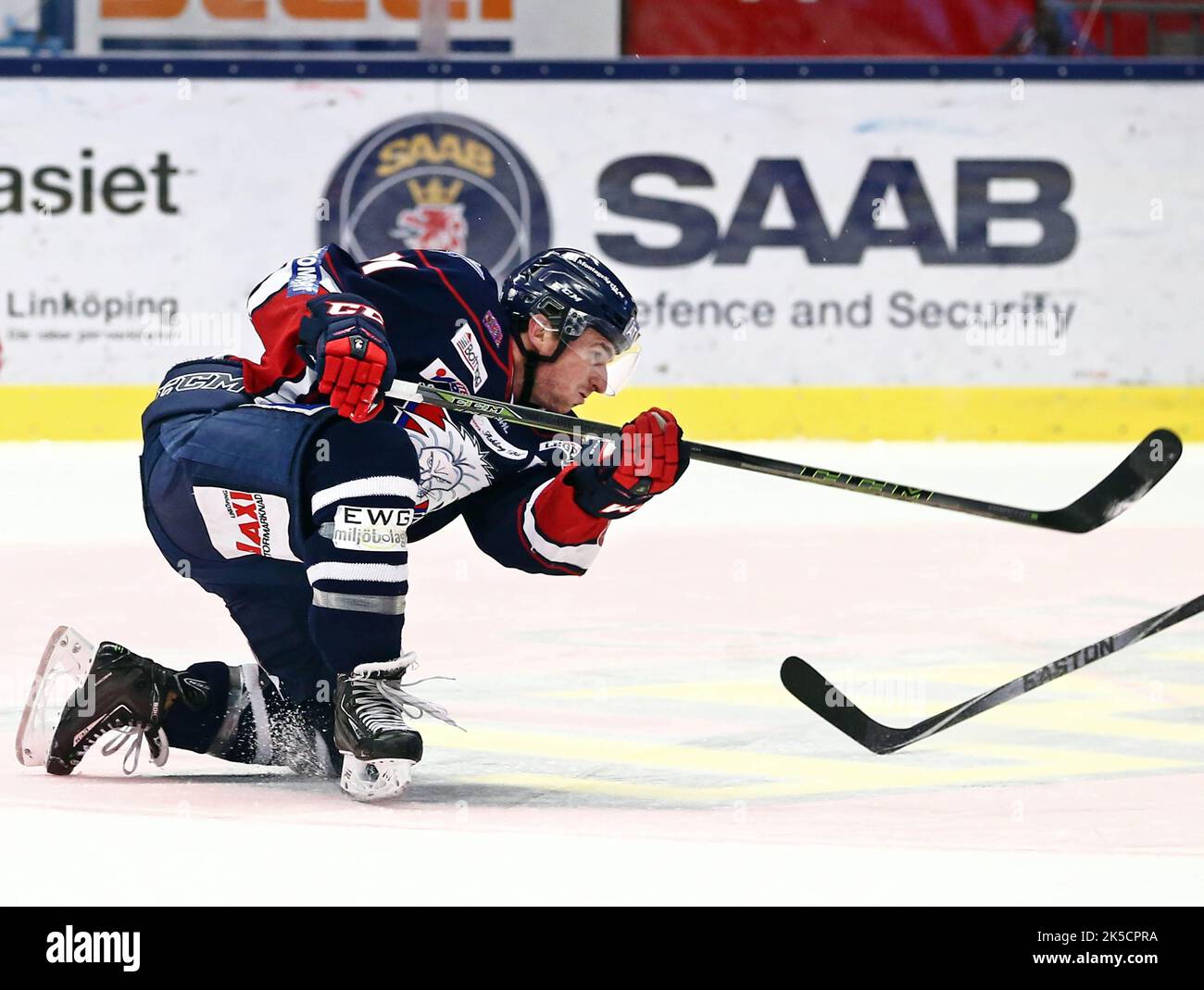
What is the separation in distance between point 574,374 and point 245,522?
2.12 feet

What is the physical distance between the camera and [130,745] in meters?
3.79

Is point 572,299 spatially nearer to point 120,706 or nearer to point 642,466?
point 642,466

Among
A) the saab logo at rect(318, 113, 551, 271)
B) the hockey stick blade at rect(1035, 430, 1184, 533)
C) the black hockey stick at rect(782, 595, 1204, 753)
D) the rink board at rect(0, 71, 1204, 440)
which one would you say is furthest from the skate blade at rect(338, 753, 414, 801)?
the saab logo at rect(318, 113, 551, 271)

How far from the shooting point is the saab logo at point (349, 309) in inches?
139

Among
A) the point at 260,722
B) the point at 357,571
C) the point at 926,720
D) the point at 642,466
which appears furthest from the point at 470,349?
the point at 926,720

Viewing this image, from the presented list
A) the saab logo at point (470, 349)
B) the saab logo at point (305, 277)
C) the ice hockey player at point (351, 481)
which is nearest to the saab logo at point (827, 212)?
the ice hockey player at point (351, 481)

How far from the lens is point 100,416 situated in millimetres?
8664

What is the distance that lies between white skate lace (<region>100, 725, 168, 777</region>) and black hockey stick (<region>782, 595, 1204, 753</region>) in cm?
112

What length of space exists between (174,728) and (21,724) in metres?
0.25

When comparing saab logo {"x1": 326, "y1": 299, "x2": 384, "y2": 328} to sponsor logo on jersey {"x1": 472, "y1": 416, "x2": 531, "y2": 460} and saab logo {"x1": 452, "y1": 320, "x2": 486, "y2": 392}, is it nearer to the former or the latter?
saab logo {"x1": 452, "y1": 320, "x2": 486, "y2": 392}

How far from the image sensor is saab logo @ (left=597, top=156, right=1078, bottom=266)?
884cm

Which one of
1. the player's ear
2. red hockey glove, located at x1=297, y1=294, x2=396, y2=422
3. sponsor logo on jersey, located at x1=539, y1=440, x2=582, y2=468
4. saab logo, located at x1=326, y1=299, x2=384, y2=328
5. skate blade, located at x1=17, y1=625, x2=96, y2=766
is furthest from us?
sponsor logo on jersey, located at x1=539, y1=440, x2=582, y2=468

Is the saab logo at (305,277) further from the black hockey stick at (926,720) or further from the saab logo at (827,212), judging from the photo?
the saab logo at (827,212)
